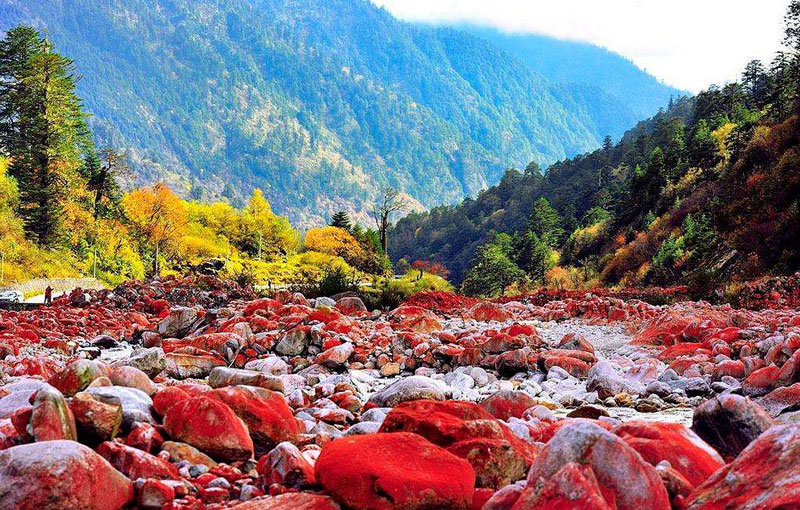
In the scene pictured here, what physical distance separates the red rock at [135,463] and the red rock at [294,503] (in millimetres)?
416

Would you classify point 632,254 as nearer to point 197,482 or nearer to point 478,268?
point 478,268

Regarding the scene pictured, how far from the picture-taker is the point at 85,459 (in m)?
2.51

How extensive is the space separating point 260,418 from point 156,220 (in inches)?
1771

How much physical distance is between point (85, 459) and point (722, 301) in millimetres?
14829

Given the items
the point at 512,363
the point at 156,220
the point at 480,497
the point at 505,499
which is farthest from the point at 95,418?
the point at 156,220

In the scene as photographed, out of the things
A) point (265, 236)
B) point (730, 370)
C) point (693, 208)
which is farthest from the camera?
point (265, 236)

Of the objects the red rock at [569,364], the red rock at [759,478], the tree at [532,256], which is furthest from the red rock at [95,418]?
the tree at [532,256]

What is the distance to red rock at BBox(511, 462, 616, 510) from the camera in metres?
2.09

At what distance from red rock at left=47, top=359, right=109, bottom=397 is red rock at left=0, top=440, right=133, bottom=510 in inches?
60.7

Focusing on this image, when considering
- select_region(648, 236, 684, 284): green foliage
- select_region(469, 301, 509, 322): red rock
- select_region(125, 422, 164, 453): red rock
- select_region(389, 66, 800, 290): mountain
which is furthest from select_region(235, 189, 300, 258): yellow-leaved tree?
select_region(125, 422, 164, 453): red rock

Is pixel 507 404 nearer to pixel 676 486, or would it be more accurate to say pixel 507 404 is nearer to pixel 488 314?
pixel 676 486

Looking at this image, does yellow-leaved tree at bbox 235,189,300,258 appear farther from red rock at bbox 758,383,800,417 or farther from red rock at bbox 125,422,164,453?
red rock at bbox 125,422,164,453

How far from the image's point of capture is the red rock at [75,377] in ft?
13.0

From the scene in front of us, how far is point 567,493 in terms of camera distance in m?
2.12
